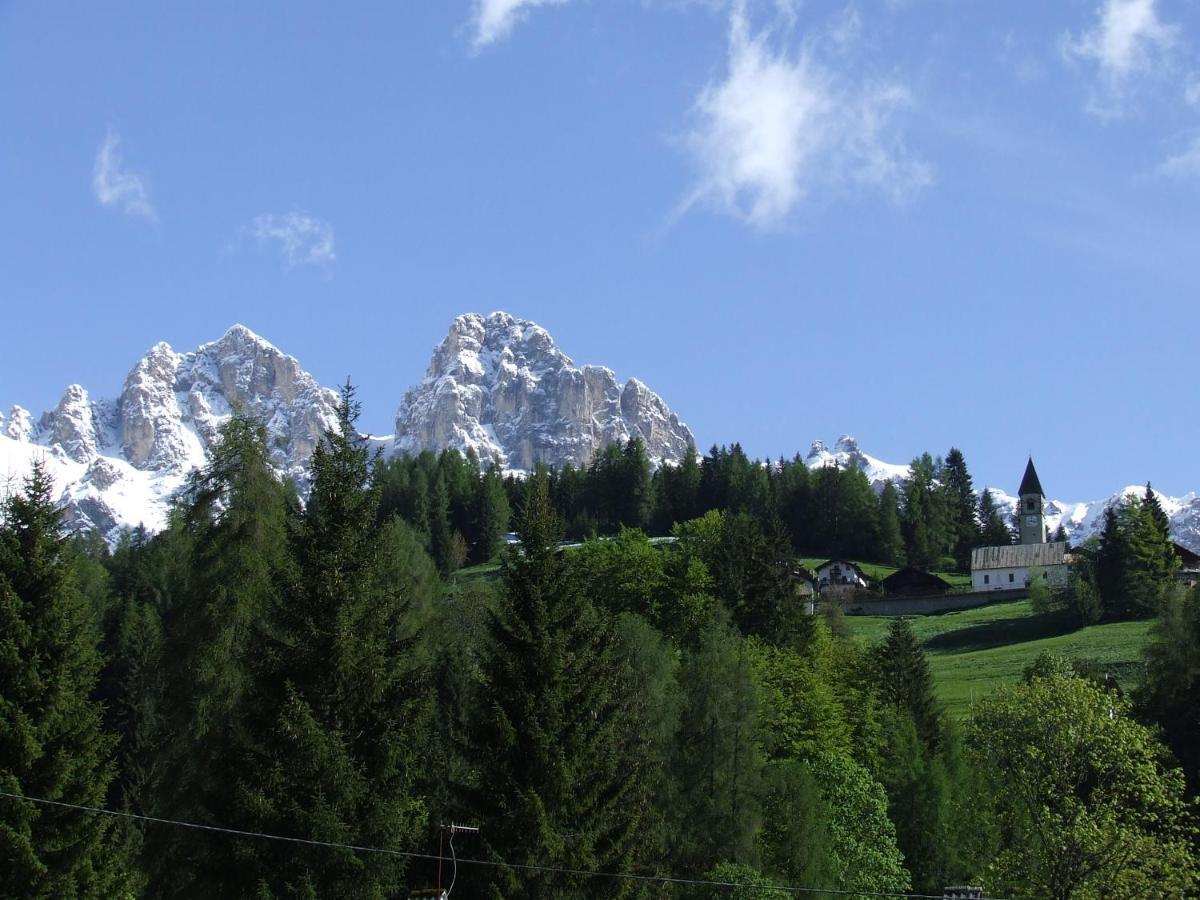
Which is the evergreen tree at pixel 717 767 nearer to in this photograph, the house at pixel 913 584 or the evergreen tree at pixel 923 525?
the house at pixel 913 584

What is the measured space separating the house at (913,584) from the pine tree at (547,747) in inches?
3861

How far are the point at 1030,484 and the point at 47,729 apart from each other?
481 ft

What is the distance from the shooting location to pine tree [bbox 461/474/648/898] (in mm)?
29281

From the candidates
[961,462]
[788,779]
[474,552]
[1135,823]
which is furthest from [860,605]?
[1135,823]

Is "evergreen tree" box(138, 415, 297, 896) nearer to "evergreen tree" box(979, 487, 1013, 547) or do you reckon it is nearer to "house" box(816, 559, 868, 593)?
"house" box(816, 559, 868, 593)

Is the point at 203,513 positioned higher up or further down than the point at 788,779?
higher up

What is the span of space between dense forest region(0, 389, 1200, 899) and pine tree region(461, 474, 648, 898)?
0.06 m

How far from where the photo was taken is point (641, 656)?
52281mm

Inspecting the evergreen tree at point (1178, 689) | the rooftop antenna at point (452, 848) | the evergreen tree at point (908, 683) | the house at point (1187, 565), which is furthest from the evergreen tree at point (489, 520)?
the rooftop antenna at point (452, 848)

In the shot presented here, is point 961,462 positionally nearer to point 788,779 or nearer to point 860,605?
point 860,605

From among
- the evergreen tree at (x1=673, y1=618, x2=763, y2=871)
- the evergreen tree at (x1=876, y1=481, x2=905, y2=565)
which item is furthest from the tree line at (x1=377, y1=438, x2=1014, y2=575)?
the evergreen tree at (x1=673, y1=618, x2=763, y2=871)

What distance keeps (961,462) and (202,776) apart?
14977cm

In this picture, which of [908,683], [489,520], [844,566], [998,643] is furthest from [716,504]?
[908,683]

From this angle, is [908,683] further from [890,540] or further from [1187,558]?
[890,540]
